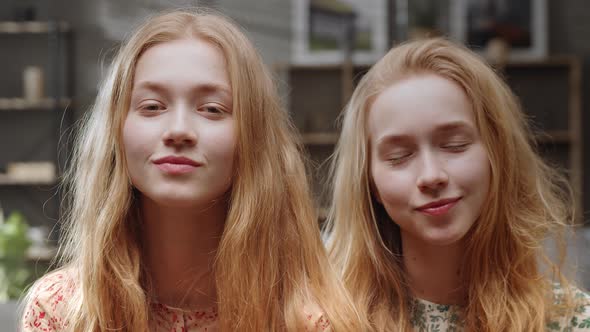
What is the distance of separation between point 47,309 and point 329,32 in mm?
2868

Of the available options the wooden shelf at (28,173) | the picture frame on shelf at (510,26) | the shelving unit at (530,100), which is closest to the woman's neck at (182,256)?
the shelving unit at (530,100)

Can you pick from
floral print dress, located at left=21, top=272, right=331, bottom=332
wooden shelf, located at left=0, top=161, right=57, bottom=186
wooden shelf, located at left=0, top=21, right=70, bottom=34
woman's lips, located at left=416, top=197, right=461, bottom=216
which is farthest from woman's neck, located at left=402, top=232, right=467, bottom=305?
wooden shelf, located at left=0, top=21, right=70, bottom=34

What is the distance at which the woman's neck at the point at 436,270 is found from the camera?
1550 mm

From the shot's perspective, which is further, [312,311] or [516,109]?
[516,109]

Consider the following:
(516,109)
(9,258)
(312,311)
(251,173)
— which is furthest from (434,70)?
(9,258)

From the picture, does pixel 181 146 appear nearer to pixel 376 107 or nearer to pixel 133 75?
pixel 133 75

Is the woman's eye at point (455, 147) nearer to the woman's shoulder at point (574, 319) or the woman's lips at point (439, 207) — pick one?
the woman's lips at point (439, 207)

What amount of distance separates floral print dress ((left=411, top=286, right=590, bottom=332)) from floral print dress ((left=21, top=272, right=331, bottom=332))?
0.86 feet

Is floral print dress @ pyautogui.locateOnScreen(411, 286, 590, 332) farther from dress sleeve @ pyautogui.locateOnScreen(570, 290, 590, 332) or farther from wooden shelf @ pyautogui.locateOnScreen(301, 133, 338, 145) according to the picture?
wooden shelf @ pyautogui.locateOnScreen(301, 133, 338, 145)

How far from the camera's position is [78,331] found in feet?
4.51

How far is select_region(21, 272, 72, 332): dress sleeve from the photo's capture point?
1.41 meters

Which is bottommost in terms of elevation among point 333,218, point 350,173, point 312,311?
point 312,311

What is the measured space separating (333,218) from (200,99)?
20.6 inches

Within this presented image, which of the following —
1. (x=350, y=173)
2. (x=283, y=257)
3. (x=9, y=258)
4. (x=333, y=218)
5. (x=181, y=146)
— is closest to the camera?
(x=181, y=146)
